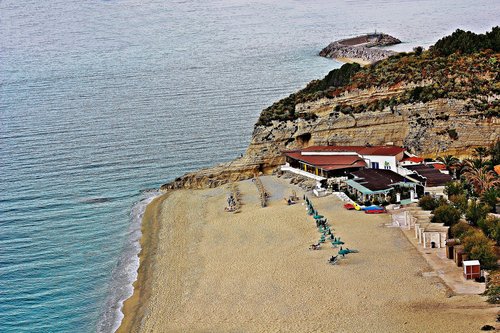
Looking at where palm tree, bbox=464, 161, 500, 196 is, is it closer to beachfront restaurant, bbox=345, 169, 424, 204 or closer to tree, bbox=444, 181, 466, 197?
tree, bbox=444, 181, 466, 197

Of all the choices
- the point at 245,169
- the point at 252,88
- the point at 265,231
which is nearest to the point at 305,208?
the point at 265,231

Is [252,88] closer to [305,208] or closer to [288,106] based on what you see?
[288,106]

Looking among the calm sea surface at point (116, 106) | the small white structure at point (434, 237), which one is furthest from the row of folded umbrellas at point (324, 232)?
the calm sea surface at point (116, 106)

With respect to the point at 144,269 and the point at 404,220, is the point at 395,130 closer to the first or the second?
the point at 404,220

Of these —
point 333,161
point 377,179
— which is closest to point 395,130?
point 333,161

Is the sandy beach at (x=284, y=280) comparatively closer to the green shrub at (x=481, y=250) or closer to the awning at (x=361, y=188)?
the awning at (x=361, y=188)

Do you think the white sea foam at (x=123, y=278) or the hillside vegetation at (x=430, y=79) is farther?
the hillside vegetation at (x=430, y=79)
